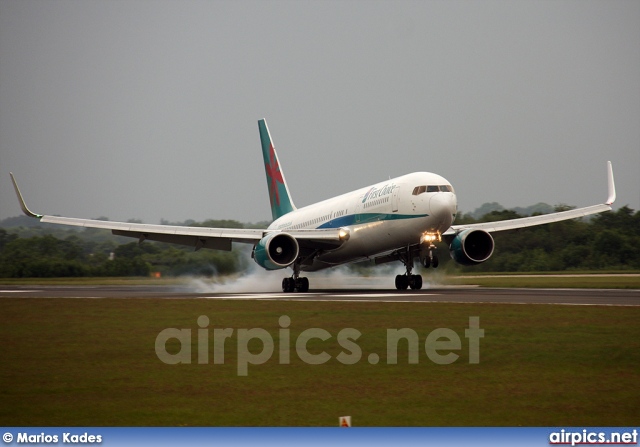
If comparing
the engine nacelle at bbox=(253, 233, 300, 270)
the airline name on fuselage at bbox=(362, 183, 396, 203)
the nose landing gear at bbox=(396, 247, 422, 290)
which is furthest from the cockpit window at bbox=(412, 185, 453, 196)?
the engine nacelle at bbox=(253, 233, 300, 270)

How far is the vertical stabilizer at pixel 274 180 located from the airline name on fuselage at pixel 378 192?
40.4 feet

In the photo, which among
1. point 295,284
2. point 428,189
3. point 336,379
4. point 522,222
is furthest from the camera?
point 522,222

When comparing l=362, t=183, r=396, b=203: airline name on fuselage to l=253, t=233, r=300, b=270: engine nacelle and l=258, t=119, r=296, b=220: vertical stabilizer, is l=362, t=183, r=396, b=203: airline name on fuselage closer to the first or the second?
l=253, t=233, r=300, b=270: engine nacelle

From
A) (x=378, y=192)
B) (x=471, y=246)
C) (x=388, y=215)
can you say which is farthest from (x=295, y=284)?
(x=471, y=246)

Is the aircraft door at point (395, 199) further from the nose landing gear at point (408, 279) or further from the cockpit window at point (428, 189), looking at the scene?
the nose landing gear at point (408, 279)

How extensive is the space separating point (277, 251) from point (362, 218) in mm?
Result: 3743

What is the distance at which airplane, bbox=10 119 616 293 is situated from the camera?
1410 inches

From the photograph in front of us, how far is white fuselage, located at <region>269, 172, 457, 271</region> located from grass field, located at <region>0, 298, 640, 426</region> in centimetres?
1261

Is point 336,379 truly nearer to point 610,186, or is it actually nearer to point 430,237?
point 430,237

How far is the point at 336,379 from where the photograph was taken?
47.1 ft

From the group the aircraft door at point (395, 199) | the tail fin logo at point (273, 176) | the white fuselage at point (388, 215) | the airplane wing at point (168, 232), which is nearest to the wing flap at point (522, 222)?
the white fuselage at point (388, 215)

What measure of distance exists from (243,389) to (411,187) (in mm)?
23556

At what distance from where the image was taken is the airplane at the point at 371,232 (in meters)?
35.8

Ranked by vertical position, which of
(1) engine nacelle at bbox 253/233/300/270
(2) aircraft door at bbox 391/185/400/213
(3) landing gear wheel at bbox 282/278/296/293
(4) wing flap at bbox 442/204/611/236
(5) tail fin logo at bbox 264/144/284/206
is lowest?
(3) landing gear wheel at bbox 282/278/296/293
